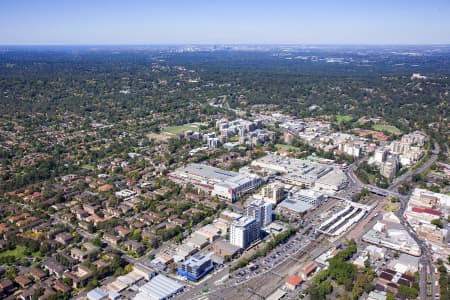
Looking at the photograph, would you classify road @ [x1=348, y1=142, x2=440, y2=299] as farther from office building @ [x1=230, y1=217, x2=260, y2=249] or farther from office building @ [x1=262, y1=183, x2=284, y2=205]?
office building @ [x1=230, y1=217, x2=260, y2=249]

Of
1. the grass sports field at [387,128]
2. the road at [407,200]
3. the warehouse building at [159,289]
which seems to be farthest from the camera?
the grass sports field at [387,128]

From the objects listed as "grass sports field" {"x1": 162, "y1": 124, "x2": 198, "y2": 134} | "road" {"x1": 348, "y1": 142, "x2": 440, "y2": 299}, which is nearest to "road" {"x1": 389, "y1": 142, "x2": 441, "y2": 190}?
"road" {"x1": 348, "y1": 142, "x2": 440, "y2": 299}

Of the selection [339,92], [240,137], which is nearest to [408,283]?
[240,137]

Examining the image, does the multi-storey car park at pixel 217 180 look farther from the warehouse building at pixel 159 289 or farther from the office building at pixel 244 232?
the warehouse building at pixel 159 289

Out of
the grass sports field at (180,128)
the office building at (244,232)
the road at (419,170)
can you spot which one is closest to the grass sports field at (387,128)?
the road at (419,170)

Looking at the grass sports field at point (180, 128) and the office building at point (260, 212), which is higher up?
the office building at point (260, 212)

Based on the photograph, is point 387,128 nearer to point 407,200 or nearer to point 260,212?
point 407,200

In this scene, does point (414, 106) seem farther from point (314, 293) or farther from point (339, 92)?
point (314, 293)
